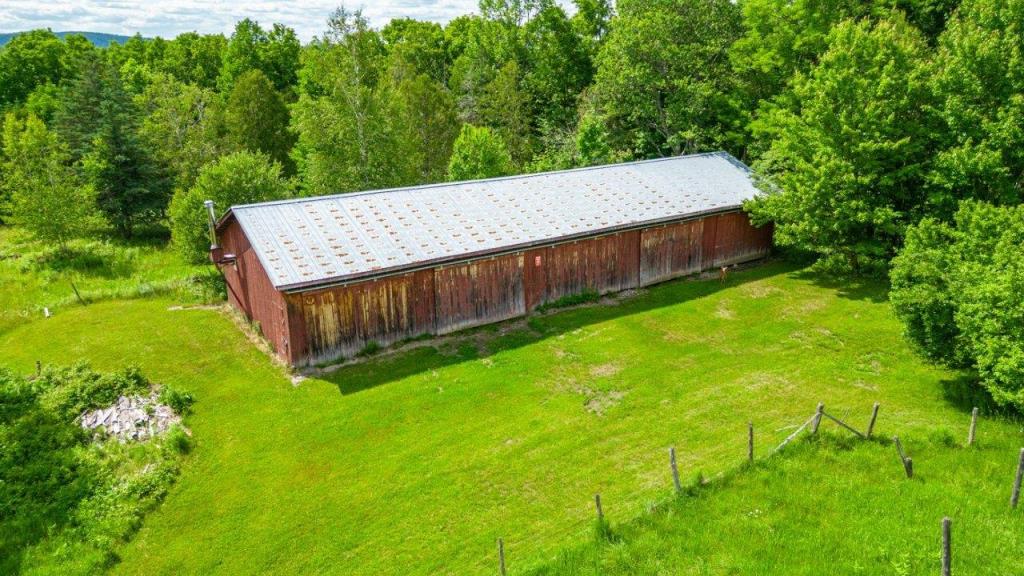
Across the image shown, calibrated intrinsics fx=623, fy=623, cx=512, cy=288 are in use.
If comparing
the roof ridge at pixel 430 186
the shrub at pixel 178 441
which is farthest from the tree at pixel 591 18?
the shrub at pixel 178 441

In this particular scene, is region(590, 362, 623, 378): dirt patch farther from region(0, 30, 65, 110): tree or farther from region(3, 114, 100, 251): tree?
region(0, 30, 65, 110): tree

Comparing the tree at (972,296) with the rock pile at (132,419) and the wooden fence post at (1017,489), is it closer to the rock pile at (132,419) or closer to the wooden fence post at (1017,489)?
the wooden fence post at (1017,489)

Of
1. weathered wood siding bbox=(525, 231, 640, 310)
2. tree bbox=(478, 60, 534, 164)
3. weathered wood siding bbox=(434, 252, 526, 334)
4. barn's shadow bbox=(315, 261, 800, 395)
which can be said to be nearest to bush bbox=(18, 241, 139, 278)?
barn's shadow bbox=(315, 261, 800, 395)

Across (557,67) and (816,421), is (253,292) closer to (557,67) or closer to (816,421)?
(816,421)

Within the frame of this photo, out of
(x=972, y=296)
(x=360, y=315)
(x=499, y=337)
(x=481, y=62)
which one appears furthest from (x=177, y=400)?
(x=481, y=62)

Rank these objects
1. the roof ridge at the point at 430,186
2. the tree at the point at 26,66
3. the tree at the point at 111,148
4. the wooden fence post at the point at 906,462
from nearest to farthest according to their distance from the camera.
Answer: the wooden fence post at the point at 906,462, the roof ridge at the point at 430,186, the tree at the point at 111,148, the tree at the point at 26,66

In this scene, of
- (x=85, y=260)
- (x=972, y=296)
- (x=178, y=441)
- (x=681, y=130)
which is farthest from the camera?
(x=681, y=130)
